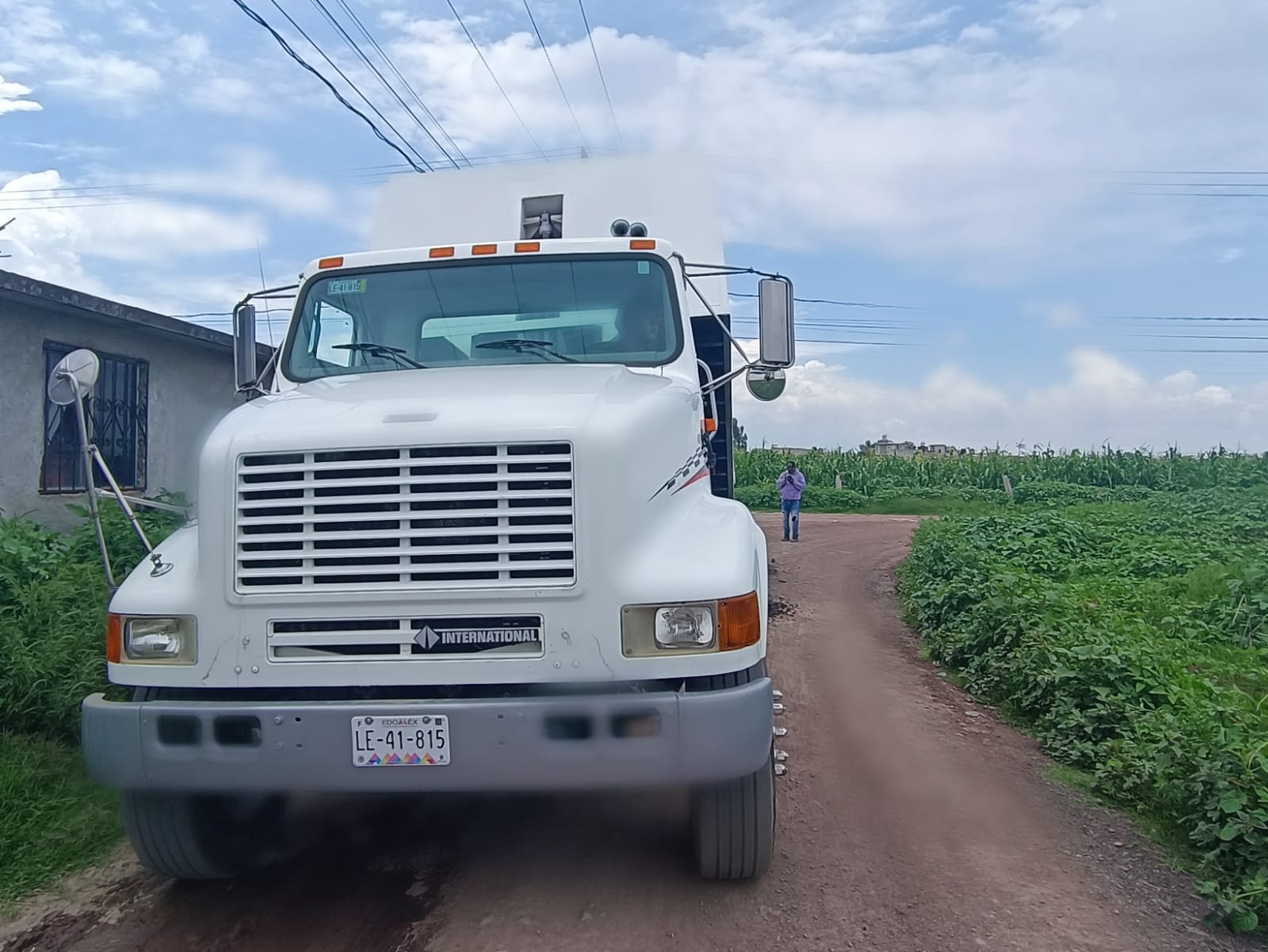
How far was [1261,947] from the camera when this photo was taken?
363cm

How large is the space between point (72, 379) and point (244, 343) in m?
1.55

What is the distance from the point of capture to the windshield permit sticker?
5195mm

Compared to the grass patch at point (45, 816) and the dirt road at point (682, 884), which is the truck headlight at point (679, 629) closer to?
the dirt road at point (682, 884)

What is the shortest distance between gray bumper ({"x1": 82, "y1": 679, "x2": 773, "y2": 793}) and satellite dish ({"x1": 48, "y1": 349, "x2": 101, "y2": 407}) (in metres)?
1.30

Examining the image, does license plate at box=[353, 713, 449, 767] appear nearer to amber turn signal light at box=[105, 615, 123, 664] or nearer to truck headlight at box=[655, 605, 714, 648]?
truck headlight at box=[655, 605, 714, 648]

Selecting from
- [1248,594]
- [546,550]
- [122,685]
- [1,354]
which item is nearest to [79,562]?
[1,354]

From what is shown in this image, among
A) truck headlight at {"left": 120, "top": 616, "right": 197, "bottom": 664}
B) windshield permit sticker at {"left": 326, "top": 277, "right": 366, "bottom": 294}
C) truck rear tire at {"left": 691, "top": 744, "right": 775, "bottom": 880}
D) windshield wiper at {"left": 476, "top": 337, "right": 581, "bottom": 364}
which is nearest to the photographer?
truck headlight at {"left": 120, "top": 616, "right": 197, "bottom": 664}

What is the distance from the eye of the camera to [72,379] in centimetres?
396

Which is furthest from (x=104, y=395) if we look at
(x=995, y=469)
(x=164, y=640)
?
(x=995, y=469)

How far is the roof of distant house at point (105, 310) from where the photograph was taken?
25.9 feet

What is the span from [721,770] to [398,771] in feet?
3.59

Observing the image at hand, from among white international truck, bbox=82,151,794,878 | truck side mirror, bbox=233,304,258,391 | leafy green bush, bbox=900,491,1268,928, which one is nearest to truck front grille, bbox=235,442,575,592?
white international truck, bbox=82,151,794,878

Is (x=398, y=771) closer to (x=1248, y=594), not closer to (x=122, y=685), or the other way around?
(x=122, y=685)

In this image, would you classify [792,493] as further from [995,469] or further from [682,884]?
[995,469]
